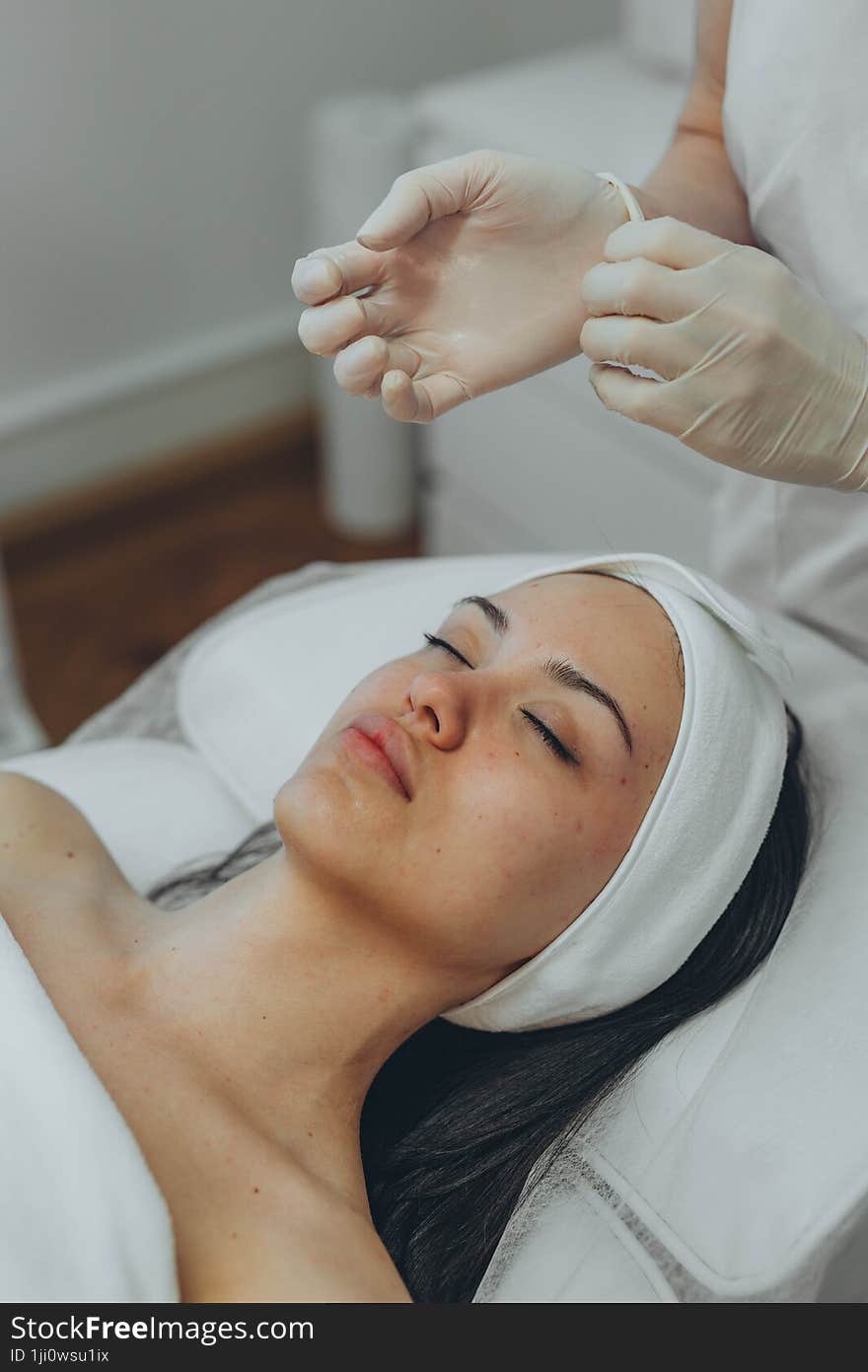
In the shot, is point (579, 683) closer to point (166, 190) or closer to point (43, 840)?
point (43, 840)

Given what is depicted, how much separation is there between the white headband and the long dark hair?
0.11 ft

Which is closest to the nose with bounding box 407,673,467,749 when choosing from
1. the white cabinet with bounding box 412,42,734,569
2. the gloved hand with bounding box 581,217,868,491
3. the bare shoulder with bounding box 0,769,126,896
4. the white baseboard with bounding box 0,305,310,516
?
the gloved hand with bounding box 581,217,868,491

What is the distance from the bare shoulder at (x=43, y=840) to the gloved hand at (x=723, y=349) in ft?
2.06

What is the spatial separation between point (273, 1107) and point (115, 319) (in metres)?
1.87

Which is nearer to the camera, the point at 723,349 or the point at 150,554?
the point at 723,349

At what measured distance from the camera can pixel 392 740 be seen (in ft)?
3.56

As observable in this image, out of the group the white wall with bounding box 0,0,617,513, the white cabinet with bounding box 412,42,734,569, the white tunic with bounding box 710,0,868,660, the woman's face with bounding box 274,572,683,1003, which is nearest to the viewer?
the woman's face with bounding box 274,572,683,1003

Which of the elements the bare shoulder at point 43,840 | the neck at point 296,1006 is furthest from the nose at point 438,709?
the bare shoulder at point 43,840

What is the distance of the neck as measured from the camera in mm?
1096

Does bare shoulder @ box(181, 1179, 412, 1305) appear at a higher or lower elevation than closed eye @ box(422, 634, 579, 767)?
lower

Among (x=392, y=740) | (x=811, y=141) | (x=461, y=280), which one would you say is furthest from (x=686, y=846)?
(x=811, y=141)

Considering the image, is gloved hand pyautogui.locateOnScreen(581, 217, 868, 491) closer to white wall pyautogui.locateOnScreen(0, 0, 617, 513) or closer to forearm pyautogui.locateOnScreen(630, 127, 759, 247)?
forearm pyautogui.locateOnScreen(630, 127, 759, 247)

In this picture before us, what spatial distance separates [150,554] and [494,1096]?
5.79 ft

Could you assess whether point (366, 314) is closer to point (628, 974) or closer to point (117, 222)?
point (628, 974)
